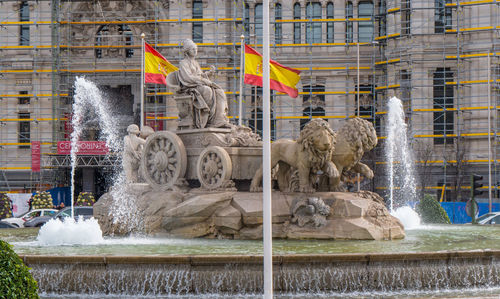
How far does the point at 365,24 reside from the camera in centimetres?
5778

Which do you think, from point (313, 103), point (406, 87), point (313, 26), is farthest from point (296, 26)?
point (406, 87)

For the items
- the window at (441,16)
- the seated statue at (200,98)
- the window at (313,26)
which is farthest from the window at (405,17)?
the seated statue at (200,98)

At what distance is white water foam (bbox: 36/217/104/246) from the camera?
58.7 ft

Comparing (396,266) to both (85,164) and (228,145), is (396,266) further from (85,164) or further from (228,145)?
(85,164)

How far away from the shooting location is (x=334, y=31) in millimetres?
57062

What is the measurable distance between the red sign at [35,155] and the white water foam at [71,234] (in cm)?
3633

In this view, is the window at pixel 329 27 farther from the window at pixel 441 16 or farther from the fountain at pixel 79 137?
the fountain at pixel 79 137

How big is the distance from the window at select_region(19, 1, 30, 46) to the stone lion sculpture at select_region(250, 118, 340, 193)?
43529mm

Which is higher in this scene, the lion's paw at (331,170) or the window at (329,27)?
the window at (329,27)

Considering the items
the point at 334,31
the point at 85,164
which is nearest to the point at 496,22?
the point at 334,31

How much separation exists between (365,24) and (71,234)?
42888mm

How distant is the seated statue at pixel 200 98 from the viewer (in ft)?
64.4

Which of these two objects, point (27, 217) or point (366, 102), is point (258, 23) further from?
point (27, 217)

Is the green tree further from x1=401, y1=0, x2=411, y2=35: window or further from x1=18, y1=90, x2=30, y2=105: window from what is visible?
x1=18, y1=90, x2=30, y2=105: window
